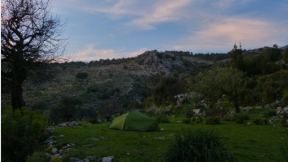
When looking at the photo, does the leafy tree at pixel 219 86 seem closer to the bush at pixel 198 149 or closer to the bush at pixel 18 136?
the bush at pixel 198 149

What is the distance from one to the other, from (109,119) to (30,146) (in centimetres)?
1159

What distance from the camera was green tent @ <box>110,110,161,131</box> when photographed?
13.7 m

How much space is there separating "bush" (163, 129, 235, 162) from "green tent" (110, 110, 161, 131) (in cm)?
733

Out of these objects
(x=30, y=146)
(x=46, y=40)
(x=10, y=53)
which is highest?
(x=46, y=40)

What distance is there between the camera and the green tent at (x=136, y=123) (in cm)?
1374

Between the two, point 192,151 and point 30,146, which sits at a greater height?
point 192,151

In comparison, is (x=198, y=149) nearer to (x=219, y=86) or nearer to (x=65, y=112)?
(x=219, y=86)

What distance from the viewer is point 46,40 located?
12320 millimetres

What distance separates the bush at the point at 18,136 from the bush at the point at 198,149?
6304 millimetres

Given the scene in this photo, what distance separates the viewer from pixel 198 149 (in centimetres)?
605

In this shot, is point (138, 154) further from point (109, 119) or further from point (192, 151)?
point (109, 119)

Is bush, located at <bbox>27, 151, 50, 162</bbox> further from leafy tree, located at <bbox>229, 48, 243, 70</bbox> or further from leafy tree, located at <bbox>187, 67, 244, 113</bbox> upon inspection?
leafy tree, located at <bbox>229, 48, 243, 70</bbox>

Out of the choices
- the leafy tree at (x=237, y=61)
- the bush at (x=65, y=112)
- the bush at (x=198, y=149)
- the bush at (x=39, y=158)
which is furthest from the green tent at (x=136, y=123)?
the leafy tree at (x=237, y=61)

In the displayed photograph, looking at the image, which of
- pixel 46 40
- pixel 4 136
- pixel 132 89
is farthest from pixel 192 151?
Result: pixel 132 89
